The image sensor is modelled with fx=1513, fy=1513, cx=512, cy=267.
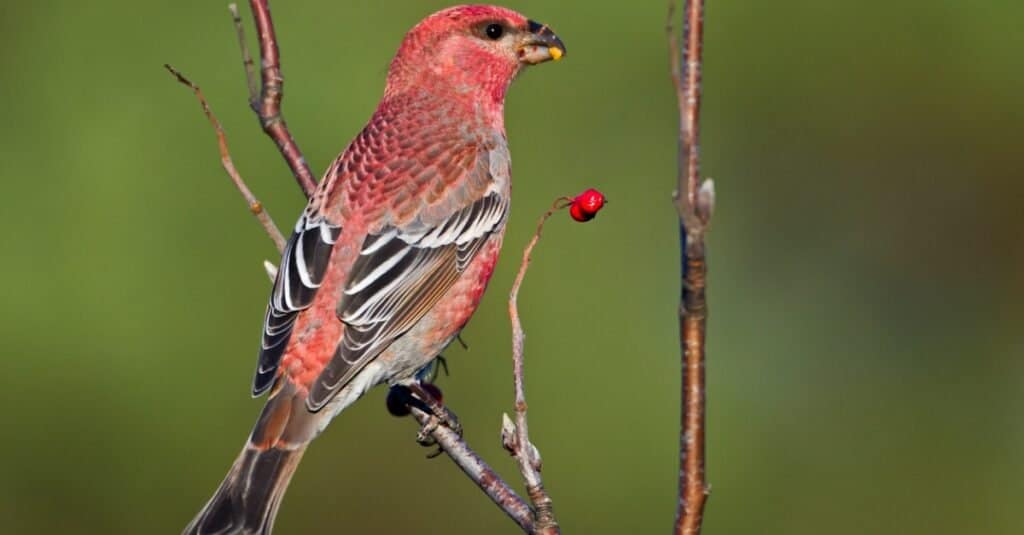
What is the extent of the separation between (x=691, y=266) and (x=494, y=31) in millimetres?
2716

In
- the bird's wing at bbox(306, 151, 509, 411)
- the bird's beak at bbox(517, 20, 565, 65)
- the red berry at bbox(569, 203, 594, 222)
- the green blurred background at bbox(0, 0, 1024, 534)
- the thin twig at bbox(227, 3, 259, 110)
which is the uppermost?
the thin twig at bbox(227, 3, 259, 110)

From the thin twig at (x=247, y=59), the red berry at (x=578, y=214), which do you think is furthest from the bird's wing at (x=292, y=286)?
the red berry at (x=578, y=214)

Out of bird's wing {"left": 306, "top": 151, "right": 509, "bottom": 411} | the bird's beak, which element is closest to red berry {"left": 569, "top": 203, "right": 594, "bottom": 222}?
bird's wing {"left": 306, "top": 151, "right": 509, "bottom": 411}

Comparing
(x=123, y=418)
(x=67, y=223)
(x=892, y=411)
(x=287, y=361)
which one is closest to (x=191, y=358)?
(x=123, y=418)

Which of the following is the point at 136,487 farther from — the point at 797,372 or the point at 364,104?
the point at 797,372

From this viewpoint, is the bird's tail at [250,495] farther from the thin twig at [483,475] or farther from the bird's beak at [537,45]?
the bird's beak at [537,45]

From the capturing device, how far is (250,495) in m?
→ 4.34

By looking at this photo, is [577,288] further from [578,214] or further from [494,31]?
[578,214]

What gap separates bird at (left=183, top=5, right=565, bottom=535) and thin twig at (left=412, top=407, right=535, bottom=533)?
11.5 inches

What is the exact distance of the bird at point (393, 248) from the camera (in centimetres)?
444

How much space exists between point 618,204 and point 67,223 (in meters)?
2.69

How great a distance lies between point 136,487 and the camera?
6914 mm

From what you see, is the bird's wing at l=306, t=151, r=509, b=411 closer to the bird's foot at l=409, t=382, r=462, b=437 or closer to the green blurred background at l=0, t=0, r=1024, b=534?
the bird's foot at l=409, t=382, r=462, b=437

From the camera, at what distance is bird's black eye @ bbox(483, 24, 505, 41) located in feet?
17.8
